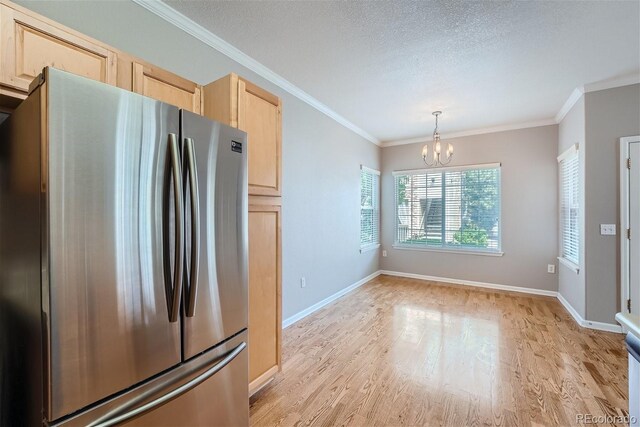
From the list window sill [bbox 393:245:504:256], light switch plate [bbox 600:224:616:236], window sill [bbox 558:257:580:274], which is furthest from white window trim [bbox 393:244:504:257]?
light switch plate [bbox 600:224:616:236]

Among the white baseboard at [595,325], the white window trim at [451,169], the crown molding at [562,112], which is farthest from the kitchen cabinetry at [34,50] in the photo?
the white window trim at [451,169]

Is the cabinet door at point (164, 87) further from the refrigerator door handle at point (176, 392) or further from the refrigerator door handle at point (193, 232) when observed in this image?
the refrigerator door handle at point (176, 392)

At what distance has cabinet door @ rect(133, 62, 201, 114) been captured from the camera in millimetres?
1520

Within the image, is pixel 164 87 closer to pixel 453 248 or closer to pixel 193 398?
pixel 193 398

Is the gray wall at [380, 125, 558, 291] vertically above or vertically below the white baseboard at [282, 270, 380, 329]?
above

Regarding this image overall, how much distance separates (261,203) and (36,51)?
1.24m

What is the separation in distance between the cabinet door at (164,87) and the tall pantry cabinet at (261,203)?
0.31 ft

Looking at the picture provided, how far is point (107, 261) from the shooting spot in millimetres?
960

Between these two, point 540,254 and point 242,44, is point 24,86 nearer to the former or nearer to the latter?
point 242,44

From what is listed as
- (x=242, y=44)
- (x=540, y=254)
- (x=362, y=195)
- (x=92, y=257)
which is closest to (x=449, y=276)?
(x=540, y=254)

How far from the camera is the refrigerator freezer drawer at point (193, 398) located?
995mm

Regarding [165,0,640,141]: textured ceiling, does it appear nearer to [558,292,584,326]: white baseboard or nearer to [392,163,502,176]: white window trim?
[392,163,502,176]: white window trim

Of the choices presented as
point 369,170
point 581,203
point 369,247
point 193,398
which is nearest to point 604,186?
point 581,203

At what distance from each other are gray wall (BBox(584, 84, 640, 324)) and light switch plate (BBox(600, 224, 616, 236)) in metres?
0.03
